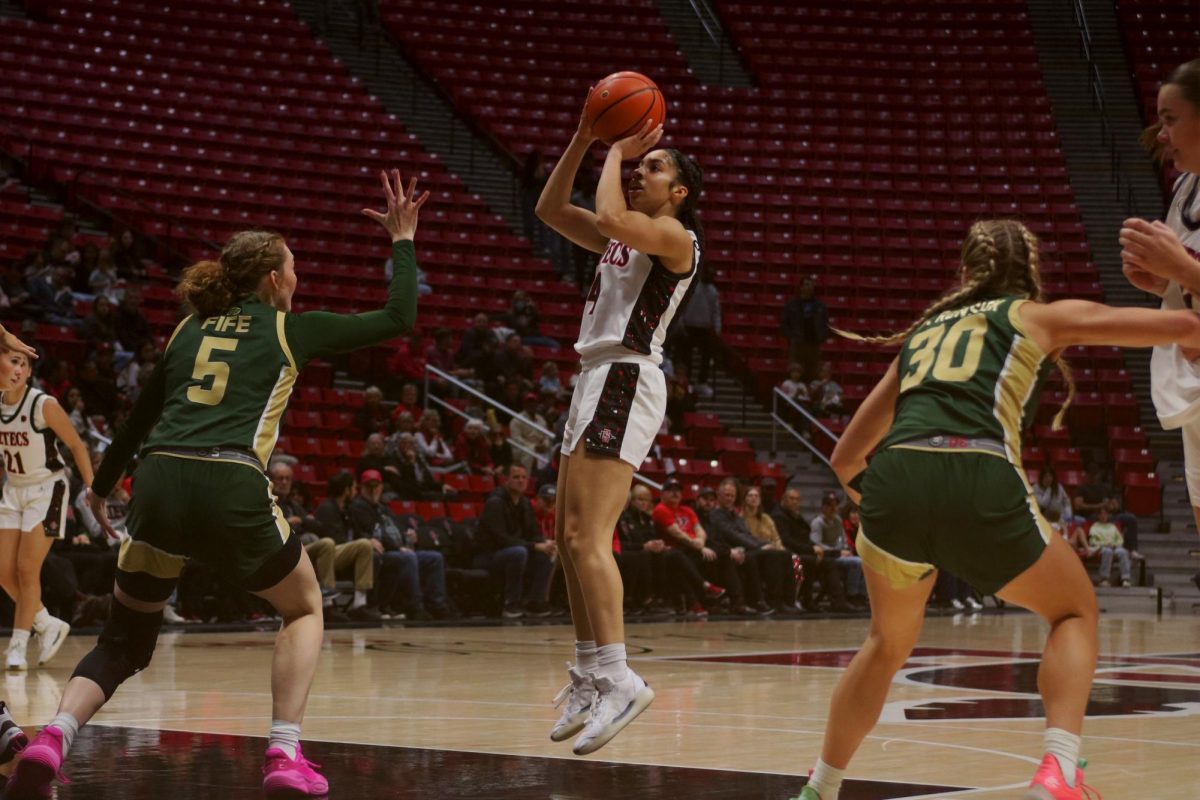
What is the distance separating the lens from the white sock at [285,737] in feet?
15.1

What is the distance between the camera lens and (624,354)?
548 centimetres

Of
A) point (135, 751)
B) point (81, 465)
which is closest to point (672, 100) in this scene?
point (81, 465)

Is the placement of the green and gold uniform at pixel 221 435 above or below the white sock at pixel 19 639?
above

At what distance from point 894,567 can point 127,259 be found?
14188 millimetres

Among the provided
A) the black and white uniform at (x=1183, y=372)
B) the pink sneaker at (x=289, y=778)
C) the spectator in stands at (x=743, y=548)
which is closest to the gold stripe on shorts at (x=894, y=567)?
the black and white uniform at (x=1183, y=372)

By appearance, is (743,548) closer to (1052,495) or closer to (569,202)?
(1052,495)

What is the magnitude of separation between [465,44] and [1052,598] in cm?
2180

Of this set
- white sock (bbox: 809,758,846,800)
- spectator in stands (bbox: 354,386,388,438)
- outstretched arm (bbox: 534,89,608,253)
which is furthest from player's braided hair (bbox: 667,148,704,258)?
spectator in stands (bbox: 354,386,388,438)

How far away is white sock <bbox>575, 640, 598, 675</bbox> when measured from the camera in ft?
17.6

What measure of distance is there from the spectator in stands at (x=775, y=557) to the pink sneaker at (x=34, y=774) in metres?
11.4

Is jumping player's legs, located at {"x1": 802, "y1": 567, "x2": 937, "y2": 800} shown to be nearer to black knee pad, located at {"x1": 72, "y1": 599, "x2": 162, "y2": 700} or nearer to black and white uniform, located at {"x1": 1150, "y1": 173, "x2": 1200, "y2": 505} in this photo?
black and white uniform, located at {"x1": 1150, "y1": 173, "x2": 1200, "y2": 505}

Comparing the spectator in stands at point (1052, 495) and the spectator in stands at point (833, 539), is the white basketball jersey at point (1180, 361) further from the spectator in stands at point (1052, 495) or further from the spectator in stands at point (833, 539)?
the spectator in stands at point (1052, 495)

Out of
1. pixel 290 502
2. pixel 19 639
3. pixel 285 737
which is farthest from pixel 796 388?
pixel 285 737

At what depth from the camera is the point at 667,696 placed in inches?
309
